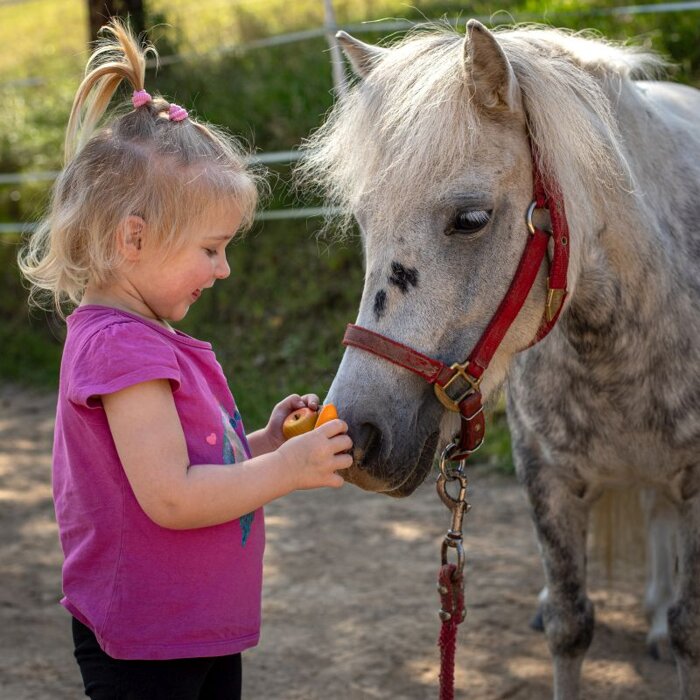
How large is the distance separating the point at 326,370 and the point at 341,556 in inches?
77.4

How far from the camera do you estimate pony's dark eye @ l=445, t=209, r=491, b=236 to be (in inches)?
77.9

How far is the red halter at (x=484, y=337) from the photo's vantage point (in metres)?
1.93

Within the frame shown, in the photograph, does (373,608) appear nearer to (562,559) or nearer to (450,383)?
(562,559)

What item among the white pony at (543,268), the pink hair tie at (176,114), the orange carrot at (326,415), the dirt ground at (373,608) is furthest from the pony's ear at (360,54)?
the dirt ground at (373,608)

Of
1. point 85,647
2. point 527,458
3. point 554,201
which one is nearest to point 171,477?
point 85,647

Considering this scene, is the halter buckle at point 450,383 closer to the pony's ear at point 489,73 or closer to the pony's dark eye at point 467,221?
the pony's dark eye at point 467,221

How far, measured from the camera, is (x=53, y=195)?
1868mm

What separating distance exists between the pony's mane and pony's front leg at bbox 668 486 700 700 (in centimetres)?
87

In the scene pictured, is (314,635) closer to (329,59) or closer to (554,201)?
(554,201)

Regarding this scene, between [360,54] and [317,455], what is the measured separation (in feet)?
3.76

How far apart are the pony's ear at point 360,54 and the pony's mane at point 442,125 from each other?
117 mm

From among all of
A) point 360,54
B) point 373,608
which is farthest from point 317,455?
point 373,608

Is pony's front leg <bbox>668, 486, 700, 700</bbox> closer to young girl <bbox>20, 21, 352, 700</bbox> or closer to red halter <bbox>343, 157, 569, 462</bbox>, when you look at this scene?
red halter <bbox>343, 157, 569, 462</bbox>

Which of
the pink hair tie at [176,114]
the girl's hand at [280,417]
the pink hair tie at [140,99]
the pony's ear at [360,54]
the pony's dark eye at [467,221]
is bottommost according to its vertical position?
the girl's hand at [280,417]
